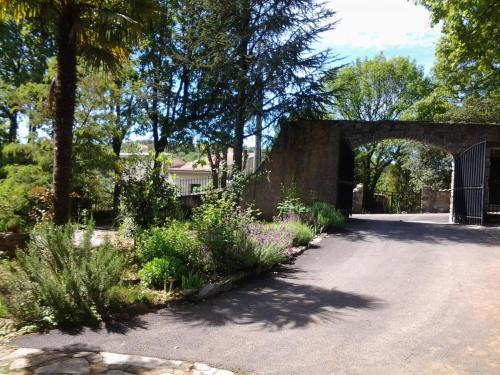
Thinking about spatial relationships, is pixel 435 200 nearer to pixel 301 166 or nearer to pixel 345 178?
pixel 345 178

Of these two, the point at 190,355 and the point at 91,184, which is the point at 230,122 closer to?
the point at 91,184

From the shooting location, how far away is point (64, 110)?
24.6 feet

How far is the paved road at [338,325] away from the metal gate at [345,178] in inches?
242

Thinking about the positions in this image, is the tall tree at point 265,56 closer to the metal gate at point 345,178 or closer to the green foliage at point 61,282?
the metal gate at point 345,178

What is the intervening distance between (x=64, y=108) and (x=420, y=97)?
98.5 feet

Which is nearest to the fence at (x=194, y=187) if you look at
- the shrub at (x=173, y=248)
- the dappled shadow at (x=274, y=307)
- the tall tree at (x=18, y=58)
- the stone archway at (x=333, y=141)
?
the shrub at (x=173, y=248)

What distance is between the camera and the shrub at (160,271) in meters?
6.12

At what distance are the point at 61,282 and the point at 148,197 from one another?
3.06m

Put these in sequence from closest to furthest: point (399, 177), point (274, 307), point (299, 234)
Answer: point (274, 307)
point (299, 234)
point (399, 177)

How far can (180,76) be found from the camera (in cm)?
1925

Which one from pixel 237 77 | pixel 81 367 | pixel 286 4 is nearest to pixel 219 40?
pixel 237 77

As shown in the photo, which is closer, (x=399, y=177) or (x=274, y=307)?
(x=274, y=307)

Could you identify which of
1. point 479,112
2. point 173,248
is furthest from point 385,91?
point 173,248

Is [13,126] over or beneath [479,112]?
beneath
